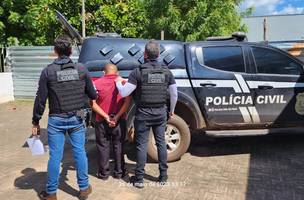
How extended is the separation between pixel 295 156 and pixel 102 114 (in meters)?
3.22

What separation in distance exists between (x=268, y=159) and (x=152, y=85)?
2.51 metres

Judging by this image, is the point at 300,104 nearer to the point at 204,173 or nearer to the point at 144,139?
the point at 204,173

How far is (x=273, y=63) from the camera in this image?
6301 millimetres

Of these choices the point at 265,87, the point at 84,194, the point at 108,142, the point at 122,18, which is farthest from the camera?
the point at 122,18

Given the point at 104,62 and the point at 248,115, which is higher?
the point at 104,62

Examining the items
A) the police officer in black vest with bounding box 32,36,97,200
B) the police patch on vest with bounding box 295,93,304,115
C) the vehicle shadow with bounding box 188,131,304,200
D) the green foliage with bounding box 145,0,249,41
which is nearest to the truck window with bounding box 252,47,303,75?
the police patch on vest with bounding box 295,93,304,115

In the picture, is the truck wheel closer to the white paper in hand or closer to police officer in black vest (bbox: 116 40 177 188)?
police officer in black vest (bbox: 116 40 177 188)

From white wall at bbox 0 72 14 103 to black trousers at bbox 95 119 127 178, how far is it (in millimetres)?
8051

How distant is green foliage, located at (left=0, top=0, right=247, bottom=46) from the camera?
12836 millimetres

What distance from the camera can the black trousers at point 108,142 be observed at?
17.2ft

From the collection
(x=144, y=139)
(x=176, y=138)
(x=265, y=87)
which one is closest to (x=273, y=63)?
(x=265, y=87)

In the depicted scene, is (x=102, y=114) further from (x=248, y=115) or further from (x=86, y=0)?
(x=86, y=0)

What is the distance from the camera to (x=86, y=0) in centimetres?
1434

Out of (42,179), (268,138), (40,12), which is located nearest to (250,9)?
(40,12)
